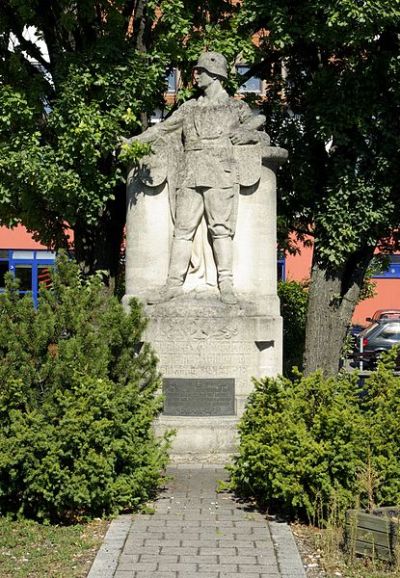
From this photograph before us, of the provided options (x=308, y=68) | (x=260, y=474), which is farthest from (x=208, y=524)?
(x=308, y=68)

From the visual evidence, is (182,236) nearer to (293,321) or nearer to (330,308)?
(330,308)

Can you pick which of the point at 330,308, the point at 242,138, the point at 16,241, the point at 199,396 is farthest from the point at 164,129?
the point at 16,241

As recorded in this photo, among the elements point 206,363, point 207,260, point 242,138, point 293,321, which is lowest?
point 206,363

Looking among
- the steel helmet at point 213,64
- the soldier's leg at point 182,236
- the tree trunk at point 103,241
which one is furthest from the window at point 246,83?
the soldier's leg at point 182,236

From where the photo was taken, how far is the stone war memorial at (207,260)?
9.95 meters

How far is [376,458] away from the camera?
728 cm

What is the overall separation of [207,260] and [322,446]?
3.61 metres

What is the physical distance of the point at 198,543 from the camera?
680 cm

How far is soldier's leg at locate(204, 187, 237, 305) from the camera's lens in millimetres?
10266

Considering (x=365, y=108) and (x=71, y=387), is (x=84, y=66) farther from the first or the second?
(x=71, y=387)

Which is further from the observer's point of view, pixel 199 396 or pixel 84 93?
pixel 84 93

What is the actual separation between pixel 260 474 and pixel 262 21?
7422 millimetres

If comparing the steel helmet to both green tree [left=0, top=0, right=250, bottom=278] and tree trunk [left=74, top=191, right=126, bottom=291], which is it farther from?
tree trunk [left=74, top=191, right=126, bottom=291]

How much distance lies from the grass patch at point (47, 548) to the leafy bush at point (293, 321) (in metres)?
8.92
